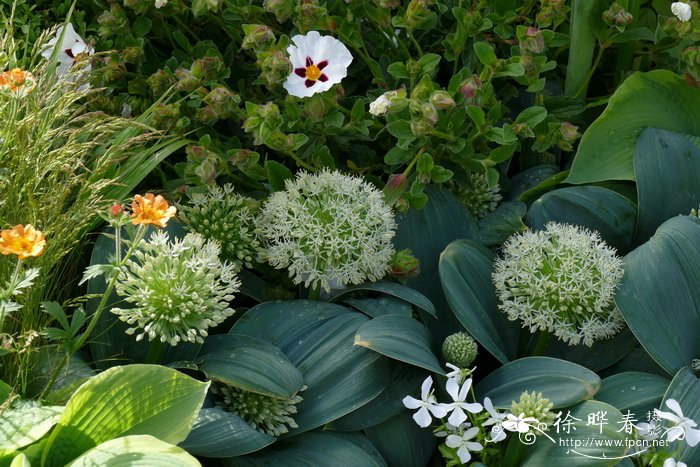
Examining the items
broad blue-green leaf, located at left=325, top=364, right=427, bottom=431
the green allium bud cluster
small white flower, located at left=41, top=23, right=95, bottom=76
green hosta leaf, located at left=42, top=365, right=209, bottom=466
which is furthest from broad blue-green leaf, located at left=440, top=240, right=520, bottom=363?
small white flower, located at left=41, top=23, right=95, bottom=76

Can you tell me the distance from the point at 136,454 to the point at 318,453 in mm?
459

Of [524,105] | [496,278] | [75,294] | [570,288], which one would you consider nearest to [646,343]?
[570,288]

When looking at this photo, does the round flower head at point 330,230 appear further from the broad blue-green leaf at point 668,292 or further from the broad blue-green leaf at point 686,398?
the broad blue-green leaf at point 686,398

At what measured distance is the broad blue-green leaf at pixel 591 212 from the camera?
6.93ft

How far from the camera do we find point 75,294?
6.81ft

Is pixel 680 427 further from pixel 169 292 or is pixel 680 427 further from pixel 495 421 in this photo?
pixel 169 292

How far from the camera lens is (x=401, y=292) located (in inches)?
77.2

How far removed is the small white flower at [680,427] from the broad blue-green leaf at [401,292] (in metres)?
0.52

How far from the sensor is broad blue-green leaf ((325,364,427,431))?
1.86 meters

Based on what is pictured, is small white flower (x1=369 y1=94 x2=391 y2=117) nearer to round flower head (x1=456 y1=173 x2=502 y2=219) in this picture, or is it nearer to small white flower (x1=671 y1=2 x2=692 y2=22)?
round flower head (x1=456 y1=173 x2=502 y2=219)

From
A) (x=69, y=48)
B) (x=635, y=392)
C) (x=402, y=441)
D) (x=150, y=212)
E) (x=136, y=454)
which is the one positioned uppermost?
(x=150, y=212)

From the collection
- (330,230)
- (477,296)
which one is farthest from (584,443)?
(330,230)

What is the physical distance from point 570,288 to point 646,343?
193mm

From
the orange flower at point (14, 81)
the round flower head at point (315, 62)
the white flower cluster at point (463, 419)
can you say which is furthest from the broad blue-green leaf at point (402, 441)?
the orange flower at point (14, 81)
